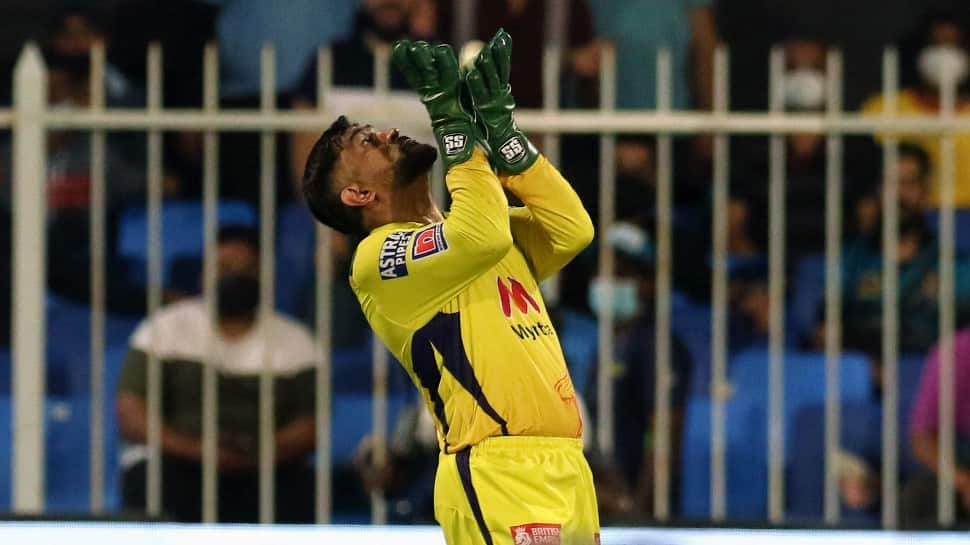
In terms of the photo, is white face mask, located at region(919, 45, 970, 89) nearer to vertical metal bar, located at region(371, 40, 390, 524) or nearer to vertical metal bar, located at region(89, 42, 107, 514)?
vertical metal bar, located at region(371, 40, 390, 524)

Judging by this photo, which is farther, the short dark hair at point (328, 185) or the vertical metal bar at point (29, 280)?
the vertical metal bar at point (29, 280)

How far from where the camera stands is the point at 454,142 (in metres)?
4.33

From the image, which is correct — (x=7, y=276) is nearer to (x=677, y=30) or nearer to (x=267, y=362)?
(x=267, y=362)

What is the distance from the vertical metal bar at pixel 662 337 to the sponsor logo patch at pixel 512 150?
7.47 feet

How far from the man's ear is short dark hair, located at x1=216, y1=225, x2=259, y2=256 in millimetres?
2355

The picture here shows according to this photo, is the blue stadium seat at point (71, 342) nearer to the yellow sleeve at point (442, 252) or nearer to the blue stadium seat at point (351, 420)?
the blue stadium seat at point (351, 420)

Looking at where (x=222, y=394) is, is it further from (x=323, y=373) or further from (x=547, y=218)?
(x=547, y=218)

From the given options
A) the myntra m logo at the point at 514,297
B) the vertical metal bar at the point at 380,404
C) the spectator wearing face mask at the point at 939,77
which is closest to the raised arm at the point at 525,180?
the myntra m logo at the point at 514,297

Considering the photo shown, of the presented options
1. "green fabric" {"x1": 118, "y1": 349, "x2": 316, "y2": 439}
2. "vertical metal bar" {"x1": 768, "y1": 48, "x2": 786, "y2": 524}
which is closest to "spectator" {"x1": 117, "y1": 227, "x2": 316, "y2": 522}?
"green fabric" {"x1": 118, "y1": 349, "x2": 316, "y2": 439}

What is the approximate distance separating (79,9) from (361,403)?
2.19 meters

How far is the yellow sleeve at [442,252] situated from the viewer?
14.0ft

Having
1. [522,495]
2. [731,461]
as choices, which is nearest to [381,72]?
[731,461]

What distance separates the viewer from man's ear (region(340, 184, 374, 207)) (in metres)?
4.63

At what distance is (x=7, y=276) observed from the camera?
7.45 metres
